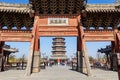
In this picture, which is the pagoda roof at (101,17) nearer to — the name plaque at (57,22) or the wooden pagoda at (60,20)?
the wooden pagoda at (60,20)

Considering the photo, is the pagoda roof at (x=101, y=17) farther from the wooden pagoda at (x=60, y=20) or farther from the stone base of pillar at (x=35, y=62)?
the stone base of pillar at (x=35, y=62)

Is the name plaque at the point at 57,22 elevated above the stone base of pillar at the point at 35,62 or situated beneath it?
elevated above

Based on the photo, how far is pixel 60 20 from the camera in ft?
66.7

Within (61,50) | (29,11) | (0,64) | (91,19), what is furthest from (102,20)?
(61,50)

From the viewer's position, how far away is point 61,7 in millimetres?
20172

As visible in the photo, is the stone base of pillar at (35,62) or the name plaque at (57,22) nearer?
the stone base of pillar at (35,62)

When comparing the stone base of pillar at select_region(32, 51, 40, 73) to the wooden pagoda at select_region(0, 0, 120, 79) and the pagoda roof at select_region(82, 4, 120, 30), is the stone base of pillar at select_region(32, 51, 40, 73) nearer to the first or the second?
the wooden pagoda at select_region(0, 0, 120, 79)

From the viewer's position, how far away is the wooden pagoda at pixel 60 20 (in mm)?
20031

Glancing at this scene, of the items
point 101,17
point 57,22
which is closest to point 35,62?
point 57,22

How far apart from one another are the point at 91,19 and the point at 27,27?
7.07 meters

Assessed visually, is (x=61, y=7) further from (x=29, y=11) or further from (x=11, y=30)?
(x=11, y=30)

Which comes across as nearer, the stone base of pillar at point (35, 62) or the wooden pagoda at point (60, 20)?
the stone base of pillar at point (35, 62)

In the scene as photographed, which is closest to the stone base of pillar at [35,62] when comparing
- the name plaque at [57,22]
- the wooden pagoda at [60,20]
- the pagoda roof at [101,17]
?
the wooden pagoda at [60,20]

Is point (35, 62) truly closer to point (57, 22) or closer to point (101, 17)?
point (57, 22)
